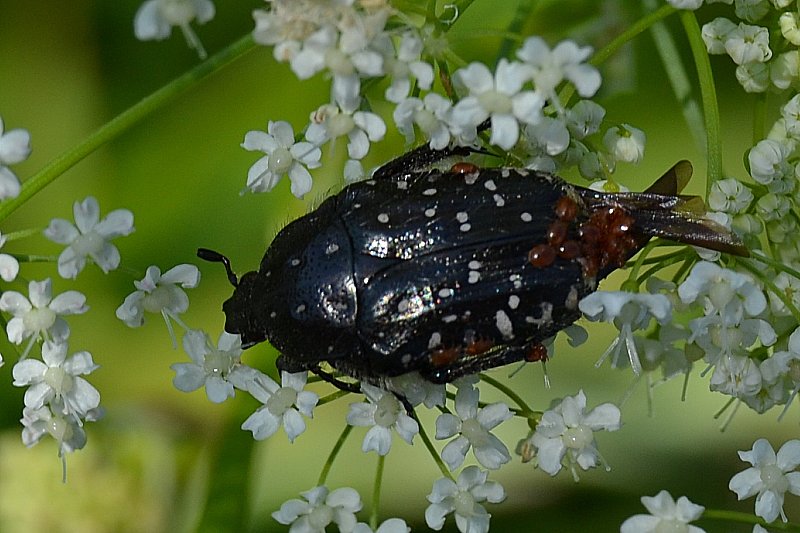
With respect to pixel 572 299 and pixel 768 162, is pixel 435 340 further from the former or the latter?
pixel 768 162

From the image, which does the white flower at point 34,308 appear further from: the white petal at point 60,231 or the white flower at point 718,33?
the white flower at point 718,33

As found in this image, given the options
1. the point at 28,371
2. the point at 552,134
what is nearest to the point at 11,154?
the point at 28,371

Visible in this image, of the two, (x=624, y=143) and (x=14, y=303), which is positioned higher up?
(x=14, y=303)

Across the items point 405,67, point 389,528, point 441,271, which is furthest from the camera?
point 389,528

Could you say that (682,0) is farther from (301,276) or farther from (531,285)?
(301,276)

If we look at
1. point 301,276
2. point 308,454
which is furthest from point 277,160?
point 308,454

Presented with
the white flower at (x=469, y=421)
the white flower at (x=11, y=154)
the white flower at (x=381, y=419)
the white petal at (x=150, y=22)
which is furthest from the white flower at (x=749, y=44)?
the white flower at (x=11, y=154)
